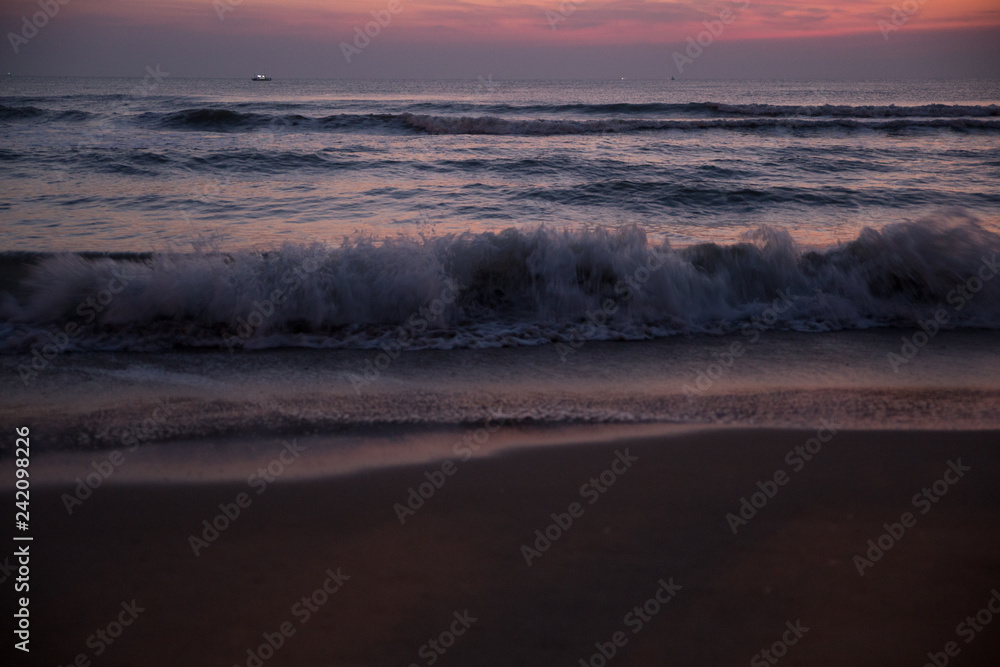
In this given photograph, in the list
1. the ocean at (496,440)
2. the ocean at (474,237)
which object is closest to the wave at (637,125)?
the ocean at (474,237)

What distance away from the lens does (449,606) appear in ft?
6.97

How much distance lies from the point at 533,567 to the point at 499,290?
12.3 feet

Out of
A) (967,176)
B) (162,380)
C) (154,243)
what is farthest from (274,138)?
(967,176)

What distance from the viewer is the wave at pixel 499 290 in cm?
512

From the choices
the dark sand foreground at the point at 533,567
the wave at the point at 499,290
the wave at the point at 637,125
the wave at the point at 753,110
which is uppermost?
the wave at the point at 753,110

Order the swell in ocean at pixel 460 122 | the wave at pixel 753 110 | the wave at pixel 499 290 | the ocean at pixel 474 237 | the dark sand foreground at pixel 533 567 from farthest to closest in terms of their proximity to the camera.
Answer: the wave at pixel 753 110 < the swell in ocean at pixel 460 122 < the ocean at pixel 474 237 < the wave at pixel 499 290 < the dark sand foreground at pixel 533 567

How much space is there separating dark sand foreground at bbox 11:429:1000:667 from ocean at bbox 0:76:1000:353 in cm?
228

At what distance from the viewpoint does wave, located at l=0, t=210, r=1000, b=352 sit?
202 inches

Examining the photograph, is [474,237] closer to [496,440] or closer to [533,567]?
[496,440]

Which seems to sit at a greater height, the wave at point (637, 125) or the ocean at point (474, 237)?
the wave at point (637, 125)

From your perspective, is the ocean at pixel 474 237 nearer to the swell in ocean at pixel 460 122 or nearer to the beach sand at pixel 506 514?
the beach sand at pixel 506 514

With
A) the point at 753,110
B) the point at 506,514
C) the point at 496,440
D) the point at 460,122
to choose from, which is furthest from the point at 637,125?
the point at 506,514

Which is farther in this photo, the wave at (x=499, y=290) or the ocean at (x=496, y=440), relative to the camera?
the wave at (x=499, y=290)

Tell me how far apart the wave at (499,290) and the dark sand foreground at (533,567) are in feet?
7.44
